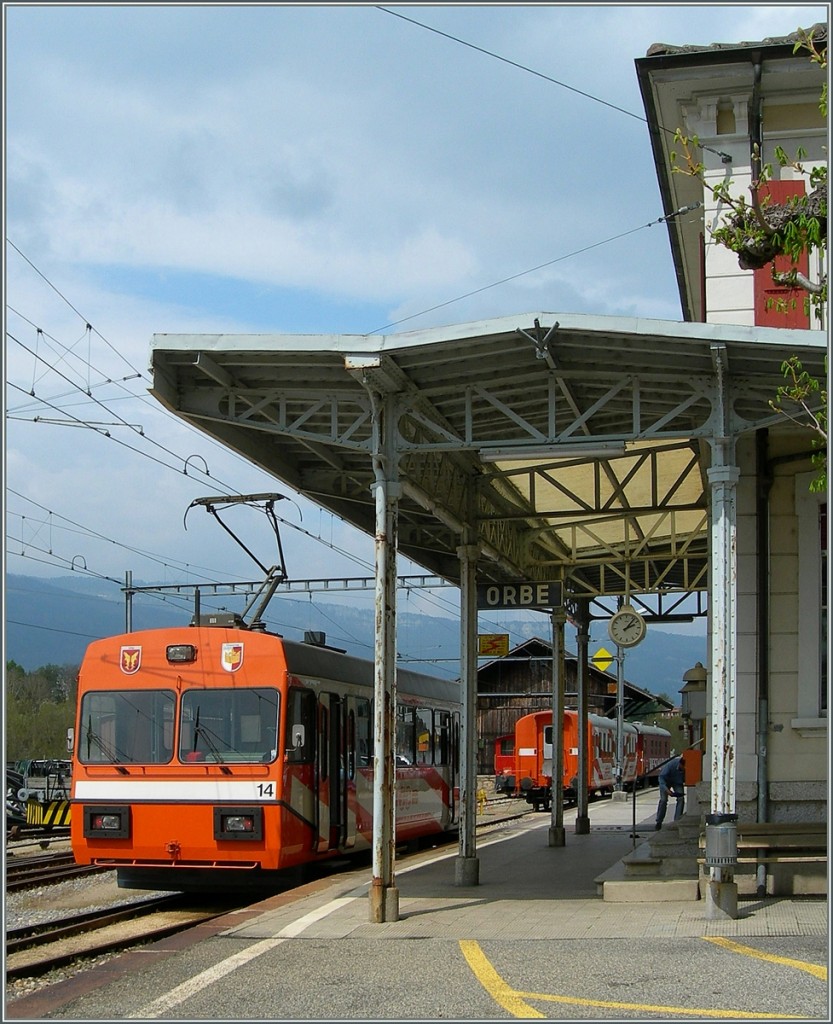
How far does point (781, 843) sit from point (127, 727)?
22.6 feet

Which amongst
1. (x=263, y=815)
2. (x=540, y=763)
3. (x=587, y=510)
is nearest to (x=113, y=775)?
(x=263, y=815)

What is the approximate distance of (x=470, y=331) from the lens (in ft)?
36.1

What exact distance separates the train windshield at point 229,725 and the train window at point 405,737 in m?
5.13

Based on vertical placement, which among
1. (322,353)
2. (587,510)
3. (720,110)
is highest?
(720,110)

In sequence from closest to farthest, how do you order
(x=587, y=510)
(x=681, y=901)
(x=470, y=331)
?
1. (x=470, y=331)
2. (x=681, y=901)
3. (x=587, y=510)

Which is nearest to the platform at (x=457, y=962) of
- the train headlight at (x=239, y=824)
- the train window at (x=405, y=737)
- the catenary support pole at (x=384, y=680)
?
the catenary support pole at (x=384, y=680)

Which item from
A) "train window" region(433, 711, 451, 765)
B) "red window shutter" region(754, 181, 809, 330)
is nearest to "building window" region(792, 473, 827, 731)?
"red window shutter" region(754, 181, 809, 330)

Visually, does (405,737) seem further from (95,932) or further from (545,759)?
(545,759)

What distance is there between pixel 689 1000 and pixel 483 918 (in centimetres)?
396

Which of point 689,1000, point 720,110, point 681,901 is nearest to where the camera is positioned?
point 689,1000

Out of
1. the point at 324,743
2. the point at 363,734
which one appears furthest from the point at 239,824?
the point at 363,734

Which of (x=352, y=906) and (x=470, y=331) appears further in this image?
(x=352, y=906)

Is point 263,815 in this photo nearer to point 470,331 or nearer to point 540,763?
point 470,331

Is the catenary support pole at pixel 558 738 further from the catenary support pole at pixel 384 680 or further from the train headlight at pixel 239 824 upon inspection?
the catenary support pole at pixel 384 680
